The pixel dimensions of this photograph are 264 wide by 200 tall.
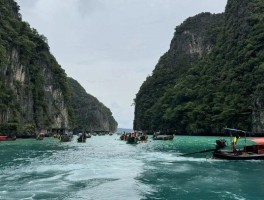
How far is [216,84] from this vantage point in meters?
105

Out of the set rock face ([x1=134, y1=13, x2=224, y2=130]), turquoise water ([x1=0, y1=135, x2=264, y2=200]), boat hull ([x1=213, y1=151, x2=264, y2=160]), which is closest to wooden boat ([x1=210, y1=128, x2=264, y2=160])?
boat hull ([x1=213, y1=151, x2=264, y2=160])

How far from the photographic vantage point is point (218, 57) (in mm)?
113375

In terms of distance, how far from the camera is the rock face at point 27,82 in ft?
258

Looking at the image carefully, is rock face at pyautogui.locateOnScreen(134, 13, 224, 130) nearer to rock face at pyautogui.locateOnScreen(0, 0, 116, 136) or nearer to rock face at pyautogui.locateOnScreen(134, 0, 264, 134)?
rock face at pyautogui.locateOnScreen(134, 0, 264, 134)

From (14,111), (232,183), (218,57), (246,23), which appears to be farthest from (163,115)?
(232,183)

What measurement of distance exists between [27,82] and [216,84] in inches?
2071

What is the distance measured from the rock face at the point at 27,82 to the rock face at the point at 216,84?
1404 inches

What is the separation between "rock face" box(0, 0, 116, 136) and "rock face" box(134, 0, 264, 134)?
117ft

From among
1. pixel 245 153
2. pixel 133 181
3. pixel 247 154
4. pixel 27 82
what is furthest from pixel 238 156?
pixel 27 82

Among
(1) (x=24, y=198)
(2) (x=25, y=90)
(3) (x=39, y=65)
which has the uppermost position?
(3) (x=39, y=65)

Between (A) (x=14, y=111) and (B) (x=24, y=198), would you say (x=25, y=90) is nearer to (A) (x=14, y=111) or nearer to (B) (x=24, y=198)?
(A) (x=14, y=111)

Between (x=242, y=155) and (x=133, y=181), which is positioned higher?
(x=242, y=155)

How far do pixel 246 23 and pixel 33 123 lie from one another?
6584 cm

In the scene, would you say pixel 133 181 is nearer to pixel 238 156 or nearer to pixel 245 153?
pixel 238 156
